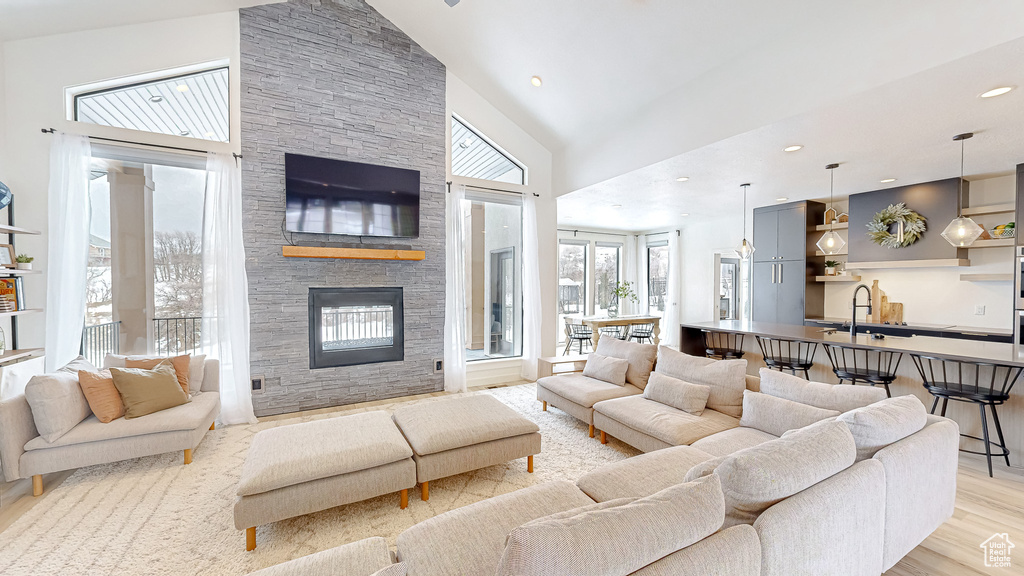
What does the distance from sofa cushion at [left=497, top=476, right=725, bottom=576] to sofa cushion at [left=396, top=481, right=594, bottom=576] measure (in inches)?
18.9

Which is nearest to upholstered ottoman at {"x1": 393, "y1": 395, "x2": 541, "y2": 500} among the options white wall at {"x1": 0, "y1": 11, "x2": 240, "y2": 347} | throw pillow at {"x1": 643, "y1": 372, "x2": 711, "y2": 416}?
throw pillow at {"x1": 643, "y1": 372, "x2": 711, "y2": 416}

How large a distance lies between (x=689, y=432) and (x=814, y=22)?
2.74 m

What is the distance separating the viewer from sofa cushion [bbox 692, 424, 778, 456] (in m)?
2.21

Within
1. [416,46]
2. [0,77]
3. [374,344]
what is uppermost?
[416,46]

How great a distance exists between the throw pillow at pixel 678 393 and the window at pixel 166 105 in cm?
450

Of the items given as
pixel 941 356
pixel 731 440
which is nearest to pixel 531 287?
pixel 731 440

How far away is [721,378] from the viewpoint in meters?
2.93

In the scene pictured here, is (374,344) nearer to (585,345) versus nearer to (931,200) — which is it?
(585,345)

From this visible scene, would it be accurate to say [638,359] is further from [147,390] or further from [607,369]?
[147,390]

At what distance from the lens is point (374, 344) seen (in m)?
4.54

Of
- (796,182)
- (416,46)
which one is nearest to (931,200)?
(796,182)

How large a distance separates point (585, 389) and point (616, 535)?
260 cm

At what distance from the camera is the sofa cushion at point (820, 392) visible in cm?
218

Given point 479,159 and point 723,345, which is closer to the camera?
point 723,345
